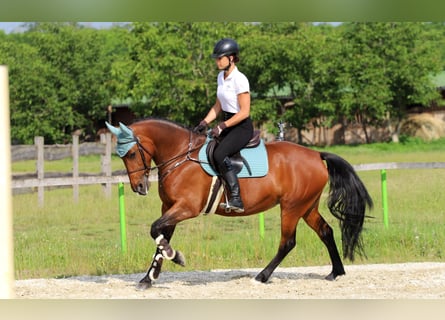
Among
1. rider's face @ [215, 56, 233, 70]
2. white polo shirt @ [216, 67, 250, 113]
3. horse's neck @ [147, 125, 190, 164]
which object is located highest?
rider's face @ [215, 56, 233, 70]

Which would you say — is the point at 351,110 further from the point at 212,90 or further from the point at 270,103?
the point at 212,90

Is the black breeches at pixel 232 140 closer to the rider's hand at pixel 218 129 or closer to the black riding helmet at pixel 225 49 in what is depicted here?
the rider's hand at pixel 218 129

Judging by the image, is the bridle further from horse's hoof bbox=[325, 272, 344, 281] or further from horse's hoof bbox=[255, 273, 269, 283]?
horse's hoof bbox=[325, 272, 344, 281]

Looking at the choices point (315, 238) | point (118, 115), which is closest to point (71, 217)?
point (315, 238)

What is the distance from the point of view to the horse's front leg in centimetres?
804

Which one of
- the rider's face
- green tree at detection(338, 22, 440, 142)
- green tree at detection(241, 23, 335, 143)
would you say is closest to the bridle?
the rider's face

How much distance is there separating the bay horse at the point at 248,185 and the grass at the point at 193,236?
1.55 meters

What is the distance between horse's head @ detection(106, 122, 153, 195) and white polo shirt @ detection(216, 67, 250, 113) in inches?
40.6

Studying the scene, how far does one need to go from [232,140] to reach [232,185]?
49 cm

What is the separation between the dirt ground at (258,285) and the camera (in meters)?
7.98

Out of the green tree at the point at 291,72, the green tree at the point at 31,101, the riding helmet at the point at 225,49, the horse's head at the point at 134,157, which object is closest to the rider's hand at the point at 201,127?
the horse's head at the point at 134,157

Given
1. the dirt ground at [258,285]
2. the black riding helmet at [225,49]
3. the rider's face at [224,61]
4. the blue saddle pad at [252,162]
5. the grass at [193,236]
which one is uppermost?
the black riding helmet at [225,49]

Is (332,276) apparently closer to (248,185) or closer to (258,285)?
(258,285)

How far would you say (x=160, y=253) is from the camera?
832 cm
